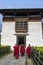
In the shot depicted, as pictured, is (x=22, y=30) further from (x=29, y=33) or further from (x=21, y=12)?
(x=21, y=12)

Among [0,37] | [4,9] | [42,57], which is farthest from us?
[0,37]

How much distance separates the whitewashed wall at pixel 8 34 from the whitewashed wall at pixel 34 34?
2.34 meters

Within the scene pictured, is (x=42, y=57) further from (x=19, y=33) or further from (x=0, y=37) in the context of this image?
(x=0, y=37)

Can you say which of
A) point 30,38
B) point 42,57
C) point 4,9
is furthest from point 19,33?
point 42,57

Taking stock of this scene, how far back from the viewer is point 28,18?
1506 inches

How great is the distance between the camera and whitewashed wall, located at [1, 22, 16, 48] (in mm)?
38844

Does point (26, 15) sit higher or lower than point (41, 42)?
higher

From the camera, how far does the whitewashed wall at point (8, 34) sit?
127 feet

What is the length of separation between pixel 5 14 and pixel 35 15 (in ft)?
15.3

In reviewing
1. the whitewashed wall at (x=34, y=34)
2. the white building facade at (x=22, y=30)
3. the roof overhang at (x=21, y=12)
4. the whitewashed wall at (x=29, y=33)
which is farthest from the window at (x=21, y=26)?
the roof overhang at (x=21, y=12)

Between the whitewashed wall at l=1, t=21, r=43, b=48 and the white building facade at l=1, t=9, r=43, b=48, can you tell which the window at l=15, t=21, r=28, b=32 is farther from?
the whitewashed wall at l=1, t=21, r=43, b=48

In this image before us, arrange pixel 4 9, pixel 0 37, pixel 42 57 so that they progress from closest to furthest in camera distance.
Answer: pixel 42 57 → pixel 4 9 → pixel 0 37

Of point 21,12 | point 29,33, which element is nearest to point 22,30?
point 29,33

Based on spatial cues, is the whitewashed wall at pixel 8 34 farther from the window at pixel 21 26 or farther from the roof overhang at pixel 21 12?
the roof overhang at pixel 21 12
